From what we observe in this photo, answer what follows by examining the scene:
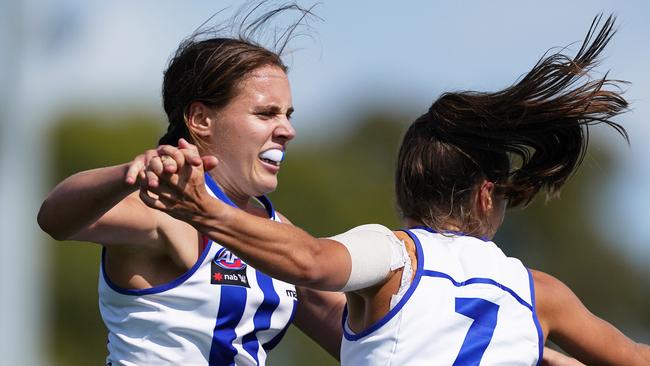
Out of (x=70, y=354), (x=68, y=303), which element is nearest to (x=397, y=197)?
(x=70, y=354)

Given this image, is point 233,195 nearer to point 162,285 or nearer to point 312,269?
point 162,285

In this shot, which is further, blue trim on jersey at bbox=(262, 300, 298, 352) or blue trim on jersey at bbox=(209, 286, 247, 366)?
blue trim on jersey at bbox=(262, 300, 298, 352)

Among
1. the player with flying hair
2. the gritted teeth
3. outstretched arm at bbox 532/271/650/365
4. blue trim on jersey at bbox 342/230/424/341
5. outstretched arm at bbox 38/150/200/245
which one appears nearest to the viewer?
the player with flying hair

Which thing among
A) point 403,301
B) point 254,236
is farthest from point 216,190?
point 254,236

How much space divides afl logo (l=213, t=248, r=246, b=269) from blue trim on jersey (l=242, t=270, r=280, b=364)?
0.35 feet

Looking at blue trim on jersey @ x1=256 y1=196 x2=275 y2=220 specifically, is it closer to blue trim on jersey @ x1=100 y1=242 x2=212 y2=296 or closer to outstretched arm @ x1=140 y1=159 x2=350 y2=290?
blue trim on jersey @ x1=100 y1=242 x2=212 y2=296

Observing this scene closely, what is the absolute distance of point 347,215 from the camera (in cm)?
3088

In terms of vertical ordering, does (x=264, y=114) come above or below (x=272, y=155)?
above

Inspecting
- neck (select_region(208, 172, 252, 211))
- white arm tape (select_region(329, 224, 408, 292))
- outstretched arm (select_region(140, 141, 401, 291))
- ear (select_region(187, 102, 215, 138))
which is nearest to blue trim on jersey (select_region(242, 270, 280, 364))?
neck (select_region(208, 172, 252, 211))

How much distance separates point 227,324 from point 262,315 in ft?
0.65

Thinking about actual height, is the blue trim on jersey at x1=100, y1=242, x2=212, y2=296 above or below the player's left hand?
below

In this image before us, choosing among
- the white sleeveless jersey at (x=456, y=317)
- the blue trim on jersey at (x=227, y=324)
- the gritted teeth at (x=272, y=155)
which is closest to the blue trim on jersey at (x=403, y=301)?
the white sleeveless jersey at (x=456, y=317)

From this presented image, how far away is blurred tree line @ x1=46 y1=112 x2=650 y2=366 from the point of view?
28125mm

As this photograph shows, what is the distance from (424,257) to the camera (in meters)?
4.54
